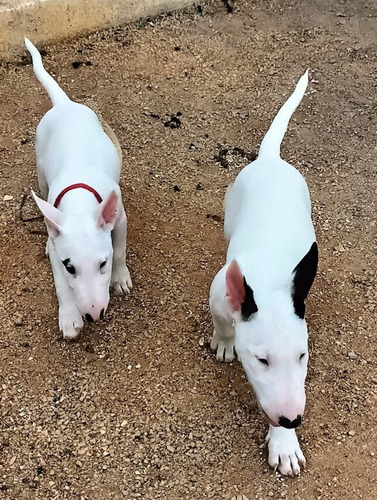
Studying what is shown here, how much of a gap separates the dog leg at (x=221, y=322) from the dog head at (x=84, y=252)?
615 millimetres

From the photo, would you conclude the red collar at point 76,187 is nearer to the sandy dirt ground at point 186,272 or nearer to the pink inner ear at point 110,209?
the pink inner ear at point 110,209

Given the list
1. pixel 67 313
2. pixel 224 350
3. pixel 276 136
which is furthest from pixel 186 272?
pixel 276 136

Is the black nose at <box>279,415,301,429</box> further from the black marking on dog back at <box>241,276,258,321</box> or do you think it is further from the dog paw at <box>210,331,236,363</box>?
the dog paw at <box>210,331,236,363</box>

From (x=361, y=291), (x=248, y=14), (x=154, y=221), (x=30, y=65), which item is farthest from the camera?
(x=248, y=14)

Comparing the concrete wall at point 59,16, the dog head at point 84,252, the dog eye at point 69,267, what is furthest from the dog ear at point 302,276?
the concrete wall at point 59,16

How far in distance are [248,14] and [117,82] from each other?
6.31ft

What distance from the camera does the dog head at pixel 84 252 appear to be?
12.1 feet

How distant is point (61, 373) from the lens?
402 cm

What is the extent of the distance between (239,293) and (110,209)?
102 centimetres

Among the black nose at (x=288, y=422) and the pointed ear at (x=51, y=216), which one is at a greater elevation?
the pointed ear at (x=51, y=216)

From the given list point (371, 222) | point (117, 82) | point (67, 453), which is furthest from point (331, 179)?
point (67, 453)

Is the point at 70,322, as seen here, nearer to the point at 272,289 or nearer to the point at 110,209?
the point at 110,209

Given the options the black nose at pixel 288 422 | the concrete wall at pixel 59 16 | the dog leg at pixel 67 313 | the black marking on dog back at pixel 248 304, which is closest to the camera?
the black nose at pixel 288 422

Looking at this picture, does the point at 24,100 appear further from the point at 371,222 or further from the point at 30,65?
the point at 371,222
